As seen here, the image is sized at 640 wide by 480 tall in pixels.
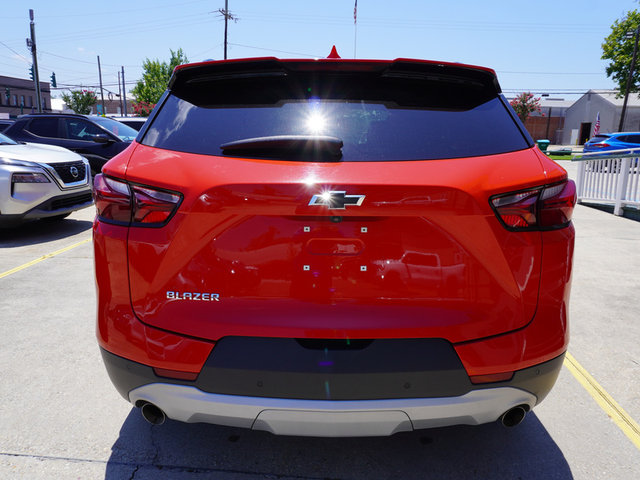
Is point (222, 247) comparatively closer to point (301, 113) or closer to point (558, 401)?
point (301, 113)

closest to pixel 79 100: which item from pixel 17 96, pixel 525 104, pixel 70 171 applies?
pixel 17 96

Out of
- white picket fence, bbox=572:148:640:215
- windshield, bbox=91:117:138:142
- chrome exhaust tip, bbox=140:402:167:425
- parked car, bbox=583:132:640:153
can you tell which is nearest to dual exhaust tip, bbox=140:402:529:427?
chrome exhaust tip, bbox=140:402:167:425

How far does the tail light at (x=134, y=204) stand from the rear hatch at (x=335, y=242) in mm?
30

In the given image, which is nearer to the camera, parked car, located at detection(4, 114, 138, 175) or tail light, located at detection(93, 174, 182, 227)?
tail light, located at detection(93, 174, 182, 227)

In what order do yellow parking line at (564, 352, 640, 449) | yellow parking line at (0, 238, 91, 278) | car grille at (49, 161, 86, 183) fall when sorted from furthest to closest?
car grille at (49, 161, 86, 183)
yellow parking line at (0, 238, 91, 278)
yellow parking line at (564, 352, 640, 449)

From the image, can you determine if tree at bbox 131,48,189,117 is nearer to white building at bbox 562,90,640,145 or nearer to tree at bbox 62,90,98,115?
tree at bbox 62,90,98,115

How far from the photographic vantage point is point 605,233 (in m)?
8.04

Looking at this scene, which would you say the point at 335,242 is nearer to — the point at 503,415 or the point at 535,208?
the point at 535,208

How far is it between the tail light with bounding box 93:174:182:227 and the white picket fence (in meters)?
9.78

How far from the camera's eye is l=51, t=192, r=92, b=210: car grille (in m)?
7.41

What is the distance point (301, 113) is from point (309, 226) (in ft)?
1.71

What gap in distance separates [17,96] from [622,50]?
7613 centimetres

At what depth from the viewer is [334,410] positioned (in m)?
1.76

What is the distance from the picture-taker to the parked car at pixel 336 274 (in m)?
1.72
